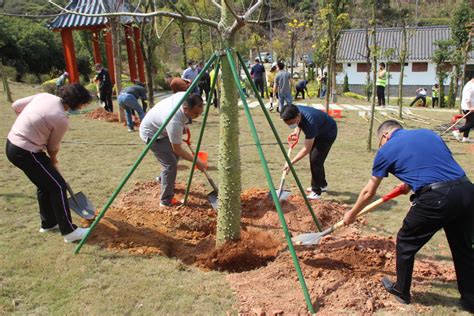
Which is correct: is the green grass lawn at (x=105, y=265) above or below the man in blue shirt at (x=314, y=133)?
below

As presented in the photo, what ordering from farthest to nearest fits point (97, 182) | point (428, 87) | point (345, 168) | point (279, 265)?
1. point (428, 87)
2. point (345, 168)
3. point (97, 182)
4. point (279, 265)

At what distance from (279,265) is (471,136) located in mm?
8646

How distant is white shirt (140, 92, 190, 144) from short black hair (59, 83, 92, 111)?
905 millimetres

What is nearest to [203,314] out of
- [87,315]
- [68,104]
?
[87,315]

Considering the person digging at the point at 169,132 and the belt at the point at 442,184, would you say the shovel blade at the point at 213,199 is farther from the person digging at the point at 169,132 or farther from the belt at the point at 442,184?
the belt at the point at 442,184

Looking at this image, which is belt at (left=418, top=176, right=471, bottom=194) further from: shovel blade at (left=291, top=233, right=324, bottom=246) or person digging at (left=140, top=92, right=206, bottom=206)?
person digging at (left=140, top=92, right=206, bottom=206)

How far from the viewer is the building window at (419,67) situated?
108ft

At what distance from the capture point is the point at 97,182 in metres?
5.82

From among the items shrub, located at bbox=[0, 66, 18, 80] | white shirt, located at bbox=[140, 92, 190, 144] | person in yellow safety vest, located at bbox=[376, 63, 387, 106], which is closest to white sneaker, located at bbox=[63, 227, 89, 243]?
white shirt, located at bbox=[140, 92, 190, 144]

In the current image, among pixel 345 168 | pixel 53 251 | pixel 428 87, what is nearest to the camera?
pixel 53 251

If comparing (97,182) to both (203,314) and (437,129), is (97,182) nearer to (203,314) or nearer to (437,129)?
(203,314)

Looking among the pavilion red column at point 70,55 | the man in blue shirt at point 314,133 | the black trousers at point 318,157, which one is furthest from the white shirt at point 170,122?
the pavilion red column at point 70,55

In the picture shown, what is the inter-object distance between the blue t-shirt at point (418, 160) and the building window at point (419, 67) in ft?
111

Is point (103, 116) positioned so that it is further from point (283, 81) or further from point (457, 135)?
point (457, 135)
